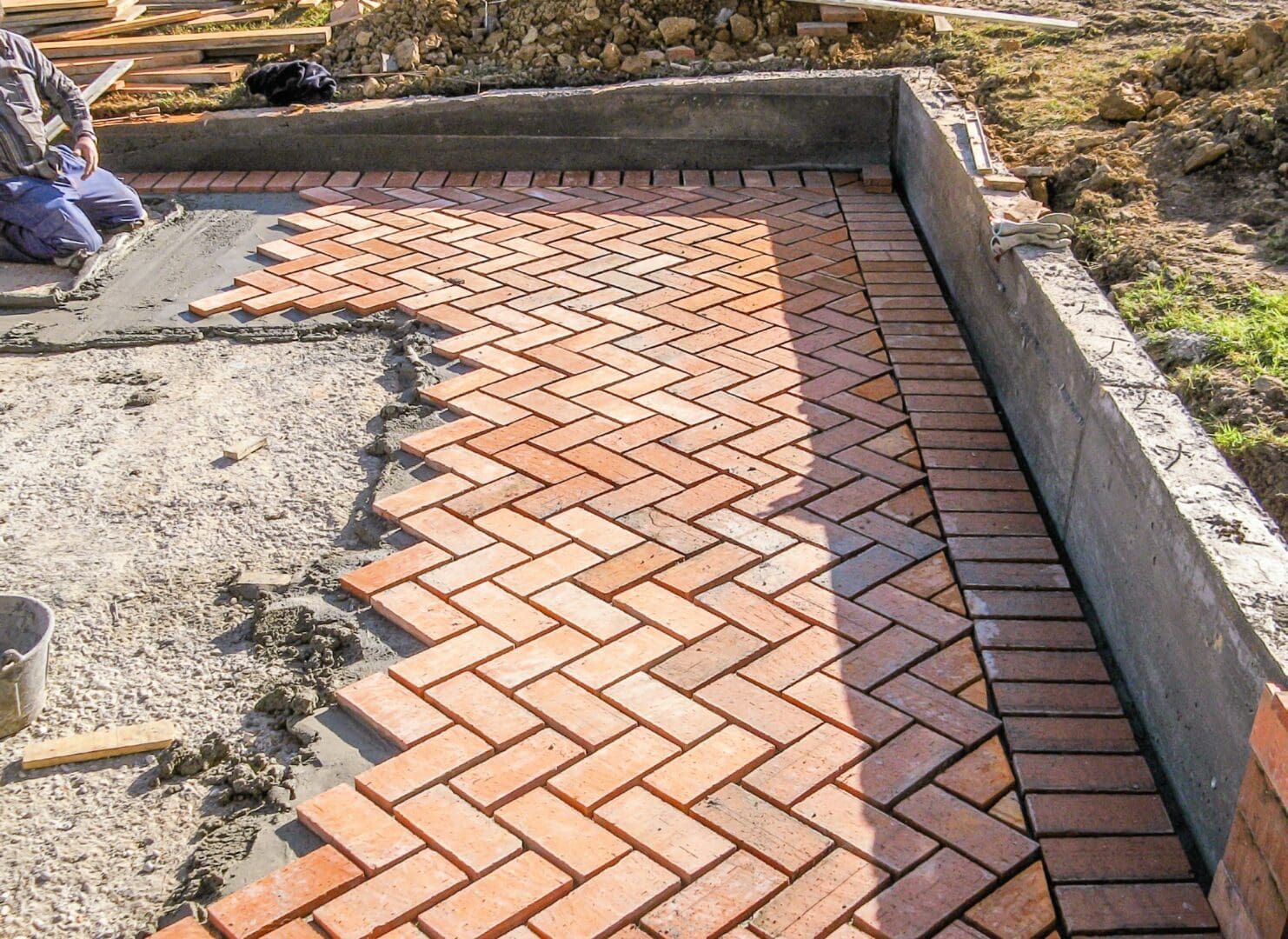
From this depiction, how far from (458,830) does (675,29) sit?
5.63m

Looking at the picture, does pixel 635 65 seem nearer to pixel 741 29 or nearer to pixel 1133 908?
pixel 741 29

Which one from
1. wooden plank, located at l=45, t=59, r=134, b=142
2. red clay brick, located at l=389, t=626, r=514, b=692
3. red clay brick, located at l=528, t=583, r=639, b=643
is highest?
wooden plank, located at l=45, t=59, r=134, b=142

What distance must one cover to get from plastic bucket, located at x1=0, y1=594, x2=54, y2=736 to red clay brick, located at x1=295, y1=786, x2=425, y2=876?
2.68 ft

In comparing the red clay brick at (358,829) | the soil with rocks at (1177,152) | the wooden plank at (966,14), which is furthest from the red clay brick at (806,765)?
the wooden plank at (966,14)

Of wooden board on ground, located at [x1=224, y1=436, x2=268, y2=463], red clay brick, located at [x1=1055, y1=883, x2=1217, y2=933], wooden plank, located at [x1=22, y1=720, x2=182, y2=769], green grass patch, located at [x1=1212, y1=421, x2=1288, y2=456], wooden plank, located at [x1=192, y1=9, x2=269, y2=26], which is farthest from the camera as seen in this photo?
wooden plank, located at [x1=192, y1=9, x2=269, y2=26]

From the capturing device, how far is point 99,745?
3154 millimetres

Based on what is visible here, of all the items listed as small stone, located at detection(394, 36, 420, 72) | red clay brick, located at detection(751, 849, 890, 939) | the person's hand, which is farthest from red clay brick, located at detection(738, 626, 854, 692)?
small stone, located at detection(394, 36, 420, 72)

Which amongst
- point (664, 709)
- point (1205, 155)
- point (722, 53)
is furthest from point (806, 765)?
point (722, 53)

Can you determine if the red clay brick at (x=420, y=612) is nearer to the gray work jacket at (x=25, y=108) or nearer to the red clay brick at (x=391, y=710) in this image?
the red clay brick at (x=391, y=710)

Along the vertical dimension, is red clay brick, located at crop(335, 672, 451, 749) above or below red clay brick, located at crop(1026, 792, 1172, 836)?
above

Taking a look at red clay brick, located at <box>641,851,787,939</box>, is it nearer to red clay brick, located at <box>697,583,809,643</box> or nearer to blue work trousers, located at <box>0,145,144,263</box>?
red clay brick, located at <box>697,583,809,643</box>

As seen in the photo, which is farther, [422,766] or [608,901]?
[422,766]

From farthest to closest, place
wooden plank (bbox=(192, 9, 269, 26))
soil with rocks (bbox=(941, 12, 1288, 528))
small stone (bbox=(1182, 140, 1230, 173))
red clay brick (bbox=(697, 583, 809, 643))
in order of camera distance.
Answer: wooden plank (bbox=(192, 9, 269, 26)) < small stone (bbox=(1182, 140, 1230, 173)) < soil with rocks (bbox=(941, 12, 1288, 528)) < red clay brick (bbox=(697, 583, 809, 643))

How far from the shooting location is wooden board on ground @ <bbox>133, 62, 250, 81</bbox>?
300 inches
